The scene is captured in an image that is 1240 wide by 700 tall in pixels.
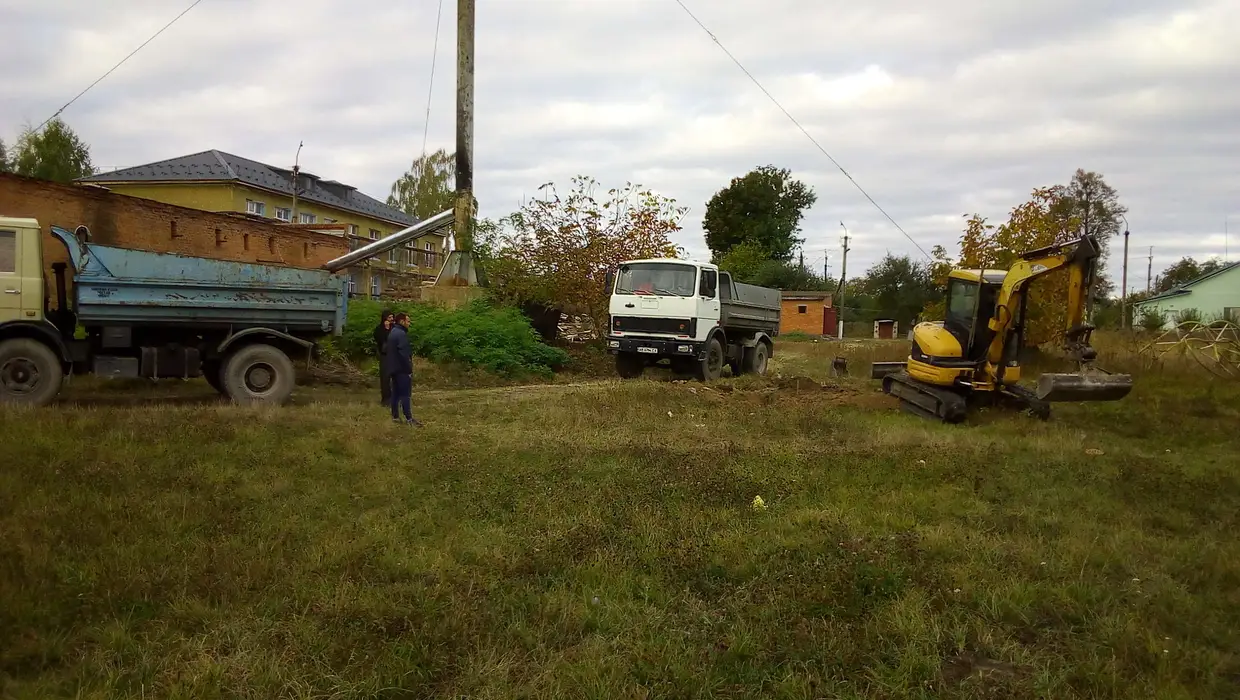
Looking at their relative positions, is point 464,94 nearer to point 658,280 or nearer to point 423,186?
point 658,280

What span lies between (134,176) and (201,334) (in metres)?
32.3

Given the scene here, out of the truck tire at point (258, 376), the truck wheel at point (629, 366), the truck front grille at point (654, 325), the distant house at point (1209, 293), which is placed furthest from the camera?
the distant house at point (1209, 293)

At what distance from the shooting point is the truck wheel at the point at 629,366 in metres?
17.9

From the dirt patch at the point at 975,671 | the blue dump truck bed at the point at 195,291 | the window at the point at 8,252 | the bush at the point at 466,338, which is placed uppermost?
the window at the point at 8,252

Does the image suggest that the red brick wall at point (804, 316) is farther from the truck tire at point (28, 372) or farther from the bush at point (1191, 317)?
the truck tire at point (28, 372)

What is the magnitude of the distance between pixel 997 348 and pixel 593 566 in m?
8.69

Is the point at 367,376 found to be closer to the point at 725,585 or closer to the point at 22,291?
the point at 22,291

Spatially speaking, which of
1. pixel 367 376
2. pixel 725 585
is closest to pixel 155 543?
pixel 725 585

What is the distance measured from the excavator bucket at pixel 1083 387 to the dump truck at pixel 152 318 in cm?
958

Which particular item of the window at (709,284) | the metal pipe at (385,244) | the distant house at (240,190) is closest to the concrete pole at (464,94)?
the metal pipe at (385,244)

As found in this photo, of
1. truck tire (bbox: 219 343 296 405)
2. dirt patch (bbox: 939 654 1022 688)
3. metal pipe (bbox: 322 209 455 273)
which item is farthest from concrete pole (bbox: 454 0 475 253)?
dirt patch (bbox: 939 654 1022 688)

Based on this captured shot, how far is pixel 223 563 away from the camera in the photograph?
5.00 m

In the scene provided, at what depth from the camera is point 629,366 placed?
709 inches

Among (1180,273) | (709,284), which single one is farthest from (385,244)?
(1180,273)
